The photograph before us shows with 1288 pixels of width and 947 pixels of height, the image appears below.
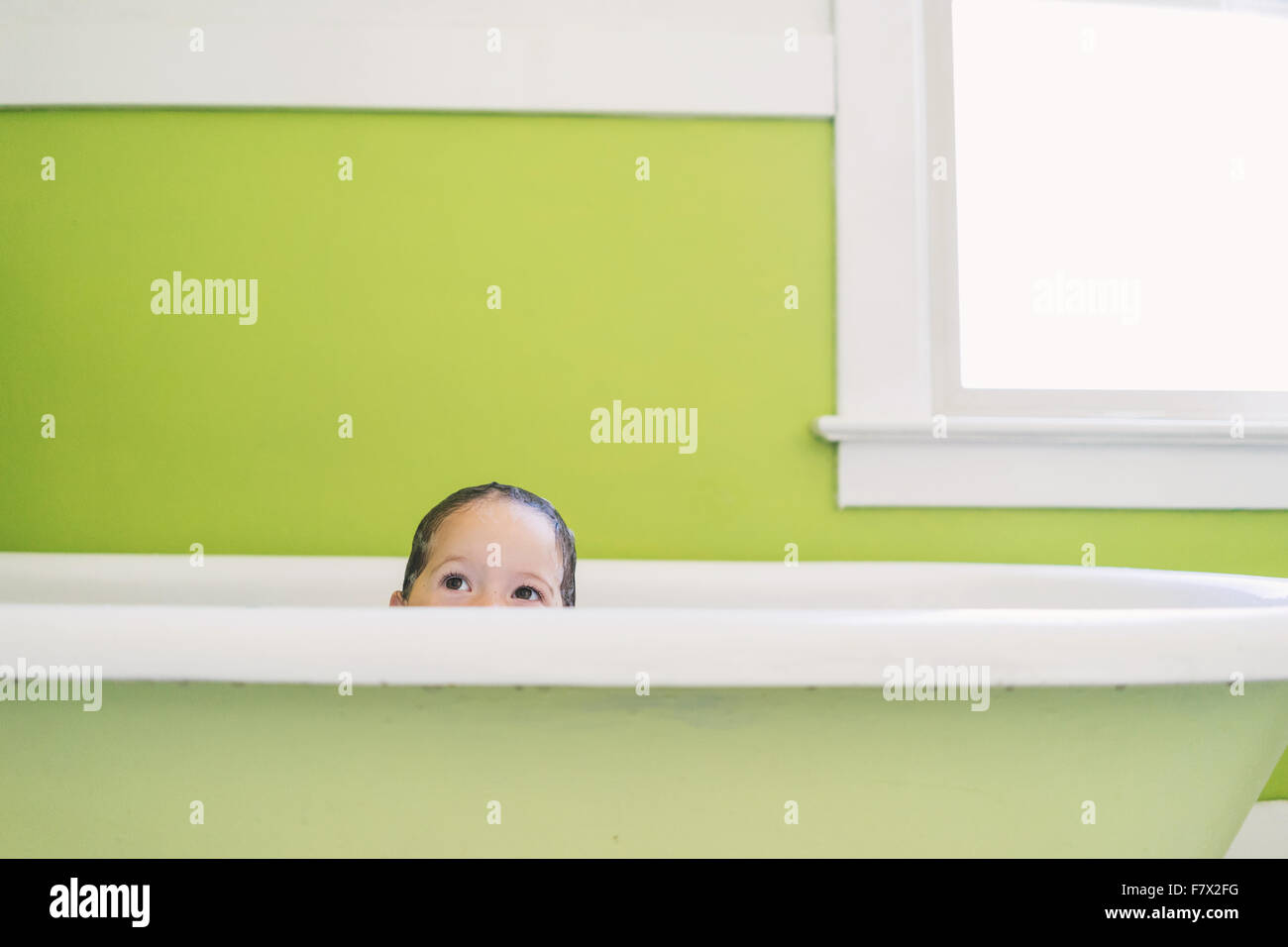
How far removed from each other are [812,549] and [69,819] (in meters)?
0.99

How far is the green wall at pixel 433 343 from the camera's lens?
4.12ft

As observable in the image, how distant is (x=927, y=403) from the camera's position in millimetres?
1302

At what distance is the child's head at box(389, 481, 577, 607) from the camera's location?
0.83m

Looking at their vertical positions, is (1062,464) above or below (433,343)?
below

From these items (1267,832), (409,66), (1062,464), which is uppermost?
(409,66)

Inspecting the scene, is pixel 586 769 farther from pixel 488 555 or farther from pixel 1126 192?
pixel 1126 192

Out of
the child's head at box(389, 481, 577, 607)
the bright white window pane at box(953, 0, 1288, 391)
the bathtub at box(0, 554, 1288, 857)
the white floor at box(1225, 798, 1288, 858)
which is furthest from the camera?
the bright white window pane at box(953, 0, 1288, 391)

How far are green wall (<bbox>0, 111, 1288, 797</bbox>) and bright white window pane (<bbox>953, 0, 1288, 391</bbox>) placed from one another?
28 cm

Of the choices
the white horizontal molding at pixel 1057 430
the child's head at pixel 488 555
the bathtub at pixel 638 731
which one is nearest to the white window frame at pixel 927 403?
the white horizontal molding at pixel 1057 430

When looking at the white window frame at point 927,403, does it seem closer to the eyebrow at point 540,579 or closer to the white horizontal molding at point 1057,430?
the white horizontal molding at point 1057,430

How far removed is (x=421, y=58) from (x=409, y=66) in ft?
0.07

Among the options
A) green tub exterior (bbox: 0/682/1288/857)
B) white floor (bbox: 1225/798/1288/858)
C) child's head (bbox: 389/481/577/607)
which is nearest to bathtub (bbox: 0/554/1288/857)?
green tub exterior (bbox: 0/682/1288/857)

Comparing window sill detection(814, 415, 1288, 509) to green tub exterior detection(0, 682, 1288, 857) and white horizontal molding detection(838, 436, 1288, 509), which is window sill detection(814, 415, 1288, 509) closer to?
white horizontal molding detection(838, 436, 1288, 509)

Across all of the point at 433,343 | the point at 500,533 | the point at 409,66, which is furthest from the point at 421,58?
the point at 500,533
